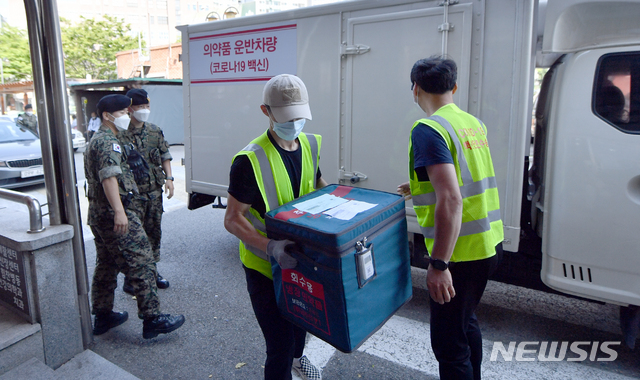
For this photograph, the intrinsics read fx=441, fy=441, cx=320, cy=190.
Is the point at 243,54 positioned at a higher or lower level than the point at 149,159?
higher

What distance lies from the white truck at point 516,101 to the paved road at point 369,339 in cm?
51

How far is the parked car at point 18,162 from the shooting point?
30.5ft

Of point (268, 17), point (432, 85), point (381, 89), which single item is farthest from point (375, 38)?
point (432, 85)

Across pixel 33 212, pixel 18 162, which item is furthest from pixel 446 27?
pixel 18 162

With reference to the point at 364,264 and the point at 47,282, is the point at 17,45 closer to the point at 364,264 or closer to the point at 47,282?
the point at 47,282

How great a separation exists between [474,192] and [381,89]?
166 cm

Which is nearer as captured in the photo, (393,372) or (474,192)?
(474,192)

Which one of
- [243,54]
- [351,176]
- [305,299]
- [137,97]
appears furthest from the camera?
[243,54]

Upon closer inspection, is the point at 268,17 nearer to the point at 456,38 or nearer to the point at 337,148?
the point at 337,148

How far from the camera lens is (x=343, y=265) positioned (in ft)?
5.31

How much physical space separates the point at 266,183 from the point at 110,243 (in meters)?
1.87

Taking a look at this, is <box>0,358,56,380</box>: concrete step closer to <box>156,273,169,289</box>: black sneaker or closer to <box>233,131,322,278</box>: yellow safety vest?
<box>233,131,322,278</box>: yellow safety vest

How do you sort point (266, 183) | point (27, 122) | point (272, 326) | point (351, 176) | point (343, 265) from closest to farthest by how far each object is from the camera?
1. point (343, 265)
2. point (266, 183)
3. point (272, 326)
4. point (351, 176)
5. point (27, 122)

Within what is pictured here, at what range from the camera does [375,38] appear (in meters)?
3.49
